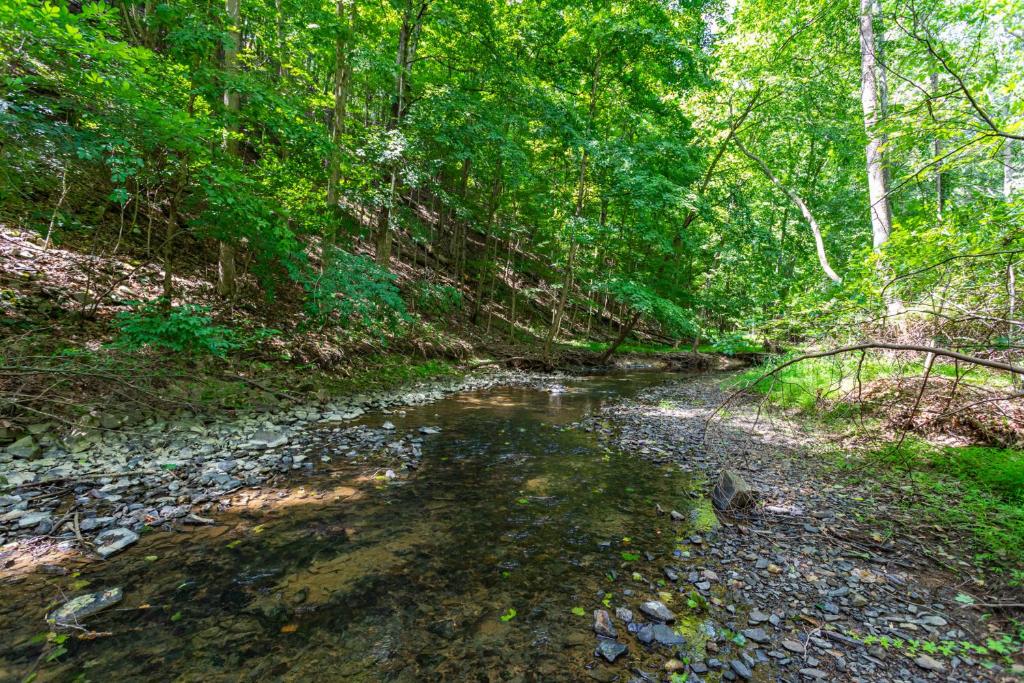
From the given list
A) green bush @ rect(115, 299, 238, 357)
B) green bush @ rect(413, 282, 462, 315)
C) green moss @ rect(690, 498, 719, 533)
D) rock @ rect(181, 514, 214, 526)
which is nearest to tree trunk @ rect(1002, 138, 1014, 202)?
green moss @ rect(690, 498, 719, 533)

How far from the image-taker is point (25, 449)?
4.88 meters

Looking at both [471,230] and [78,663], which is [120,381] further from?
[471,230]

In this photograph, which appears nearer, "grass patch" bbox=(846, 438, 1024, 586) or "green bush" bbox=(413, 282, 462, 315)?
"grass patch" bbox=(846, 438, 1024, 586)

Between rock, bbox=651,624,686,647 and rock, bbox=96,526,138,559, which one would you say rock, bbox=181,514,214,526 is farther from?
rock, bbox=651,624,686,647

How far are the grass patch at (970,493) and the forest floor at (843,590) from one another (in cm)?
22

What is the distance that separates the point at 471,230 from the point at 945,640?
25.9 metres

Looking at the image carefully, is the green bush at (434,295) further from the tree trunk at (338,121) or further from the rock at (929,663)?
the rock at (929,663)

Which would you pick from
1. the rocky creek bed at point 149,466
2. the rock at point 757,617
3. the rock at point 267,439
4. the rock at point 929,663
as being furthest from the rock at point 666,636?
the rock at point 267,439

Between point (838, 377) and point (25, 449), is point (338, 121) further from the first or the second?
point (838, 377)

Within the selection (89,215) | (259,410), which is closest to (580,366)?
(259,410)

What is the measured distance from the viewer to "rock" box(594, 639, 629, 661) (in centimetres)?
268

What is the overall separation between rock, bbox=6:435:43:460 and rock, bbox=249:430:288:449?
2.22 metres

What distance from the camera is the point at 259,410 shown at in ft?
25.0

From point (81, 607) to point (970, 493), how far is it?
27.9 ft
